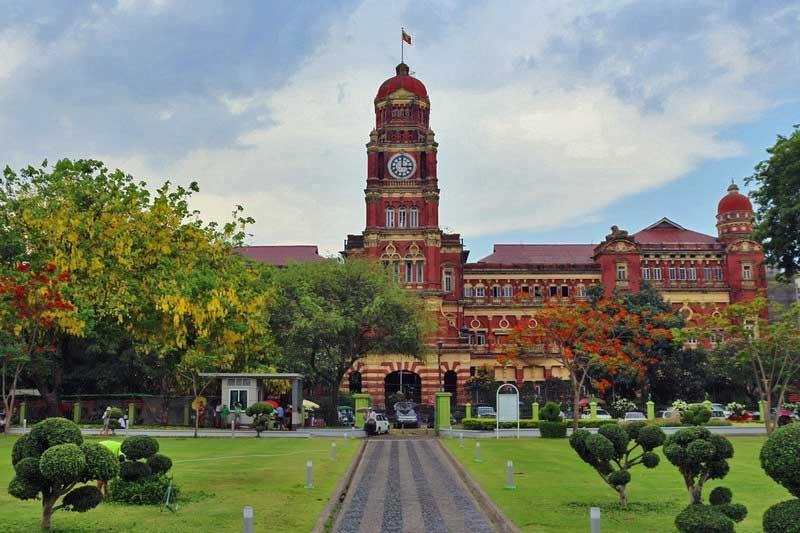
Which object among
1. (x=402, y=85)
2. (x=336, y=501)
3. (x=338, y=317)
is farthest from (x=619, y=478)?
(x=402, y=85)

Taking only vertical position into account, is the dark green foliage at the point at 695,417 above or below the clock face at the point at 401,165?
below

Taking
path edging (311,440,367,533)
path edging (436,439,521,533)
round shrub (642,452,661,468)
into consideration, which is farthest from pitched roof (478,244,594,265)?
round shrub (642,452,661,468)

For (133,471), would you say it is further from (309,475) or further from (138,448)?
(309,475)

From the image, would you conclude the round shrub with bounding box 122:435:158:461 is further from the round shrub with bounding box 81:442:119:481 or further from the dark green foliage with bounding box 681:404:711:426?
the dark green foliage with bounding box 681:404:711:426

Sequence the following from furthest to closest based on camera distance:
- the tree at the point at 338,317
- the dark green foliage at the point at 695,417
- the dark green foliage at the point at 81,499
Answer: the tree at the point at 338,317 < the dark green foliage at the point at 695,417 < the dark green foliage at the point at 81,499

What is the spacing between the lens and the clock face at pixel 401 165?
224ft

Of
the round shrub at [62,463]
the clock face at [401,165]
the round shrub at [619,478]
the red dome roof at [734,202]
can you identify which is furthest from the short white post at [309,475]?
the red dome roof at [734,202]

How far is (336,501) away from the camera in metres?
17.9

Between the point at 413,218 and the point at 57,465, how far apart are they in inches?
2209

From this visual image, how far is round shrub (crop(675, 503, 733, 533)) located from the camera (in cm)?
1131

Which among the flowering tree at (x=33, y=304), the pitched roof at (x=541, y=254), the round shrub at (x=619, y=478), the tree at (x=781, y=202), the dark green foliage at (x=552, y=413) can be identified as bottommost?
the round shrub at (x=619, y=478)

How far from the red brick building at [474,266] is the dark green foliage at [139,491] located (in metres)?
48.3

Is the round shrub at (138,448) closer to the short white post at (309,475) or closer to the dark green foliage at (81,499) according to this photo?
the dark green foliage at (81,499)

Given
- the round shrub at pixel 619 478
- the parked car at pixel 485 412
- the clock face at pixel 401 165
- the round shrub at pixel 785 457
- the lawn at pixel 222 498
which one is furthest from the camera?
the clock face at pixel 401 165
